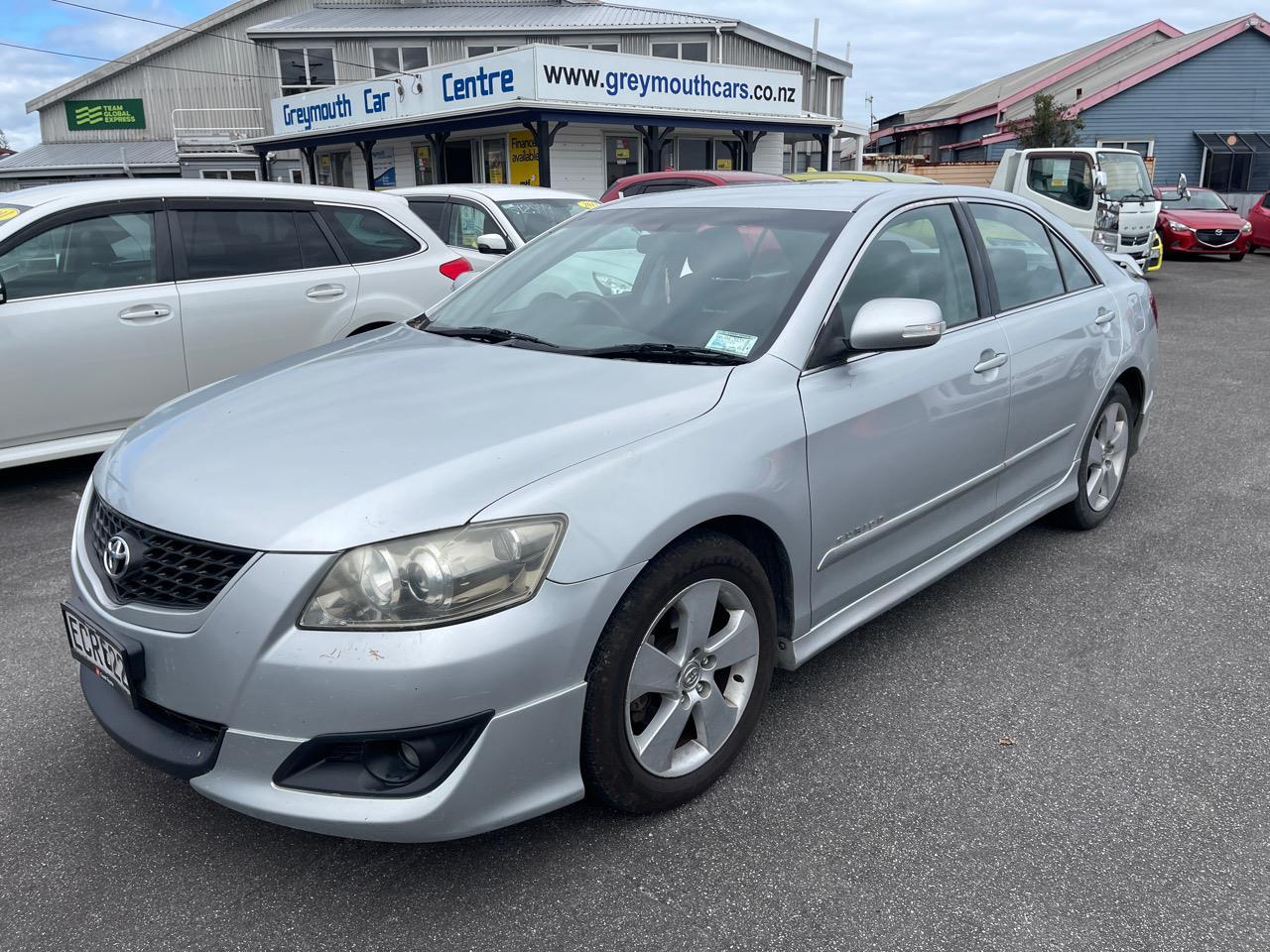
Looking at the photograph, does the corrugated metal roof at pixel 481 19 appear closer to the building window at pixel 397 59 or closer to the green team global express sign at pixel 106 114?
the building window at pixel 397 59

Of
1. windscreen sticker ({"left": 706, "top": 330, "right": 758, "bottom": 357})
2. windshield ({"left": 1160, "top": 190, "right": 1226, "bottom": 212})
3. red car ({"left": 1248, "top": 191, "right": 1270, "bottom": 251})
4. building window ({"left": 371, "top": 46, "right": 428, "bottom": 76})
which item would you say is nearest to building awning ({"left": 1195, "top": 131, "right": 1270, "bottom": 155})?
red car ({"left": 1248, "top": 191, "right": 1270, "bottom": 251})

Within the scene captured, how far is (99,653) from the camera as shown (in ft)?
7.80

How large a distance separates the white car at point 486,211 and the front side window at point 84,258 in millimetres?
2775

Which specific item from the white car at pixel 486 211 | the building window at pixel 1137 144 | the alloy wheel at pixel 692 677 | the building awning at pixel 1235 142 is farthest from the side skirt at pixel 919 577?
the building awning at pixel 1235 142

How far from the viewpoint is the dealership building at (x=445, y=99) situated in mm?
19406

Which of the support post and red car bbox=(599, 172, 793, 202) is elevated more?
the support post

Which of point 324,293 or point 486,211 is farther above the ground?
point 486,211

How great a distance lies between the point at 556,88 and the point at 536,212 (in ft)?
36.4

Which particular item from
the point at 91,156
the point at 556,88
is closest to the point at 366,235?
the point at 556,88

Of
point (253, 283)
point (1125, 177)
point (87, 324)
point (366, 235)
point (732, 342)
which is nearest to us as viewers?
point (732, 342)

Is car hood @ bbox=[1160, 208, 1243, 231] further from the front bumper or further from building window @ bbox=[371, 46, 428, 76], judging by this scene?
the front bumper

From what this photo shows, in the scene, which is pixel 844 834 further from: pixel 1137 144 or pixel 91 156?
pixel 91 156

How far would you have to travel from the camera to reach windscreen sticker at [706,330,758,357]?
2.83 metres

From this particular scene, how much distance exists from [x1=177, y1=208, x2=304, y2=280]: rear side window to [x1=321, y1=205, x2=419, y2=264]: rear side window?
284mm
